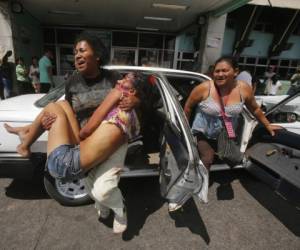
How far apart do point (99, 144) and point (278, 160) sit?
74.5 inches

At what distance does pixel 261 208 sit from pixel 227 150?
84cm

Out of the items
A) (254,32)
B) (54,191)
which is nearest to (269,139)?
(54,191)

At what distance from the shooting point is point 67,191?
2.61 meters

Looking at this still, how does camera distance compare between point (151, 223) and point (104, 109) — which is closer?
point (104, 109)

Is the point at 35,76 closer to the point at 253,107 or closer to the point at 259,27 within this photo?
the point at 253,107

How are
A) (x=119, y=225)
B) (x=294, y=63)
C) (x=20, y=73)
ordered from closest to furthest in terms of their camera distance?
(x=119, y=225) → (x=20, y=73) → (x=294, y=63)

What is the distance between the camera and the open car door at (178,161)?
1904mm

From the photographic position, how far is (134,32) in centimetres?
1311

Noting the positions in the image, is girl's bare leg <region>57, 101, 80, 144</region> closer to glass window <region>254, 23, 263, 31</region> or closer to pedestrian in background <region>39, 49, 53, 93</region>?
pedestrian in background <region>39, 49, 53, 93</region>

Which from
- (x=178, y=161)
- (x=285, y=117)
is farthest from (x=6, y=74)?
(x=285, y=117)

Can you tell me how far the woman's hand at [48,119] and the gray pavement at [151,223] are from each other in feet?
3.31

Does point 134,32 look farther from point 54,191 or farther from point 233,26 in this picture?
point 54,191

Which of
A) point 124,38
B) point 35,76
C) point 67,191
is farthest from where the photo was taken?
point 124,38

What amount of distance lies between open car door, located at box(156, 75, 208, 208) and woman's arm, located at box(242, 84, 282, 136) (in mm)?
1053
